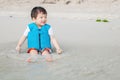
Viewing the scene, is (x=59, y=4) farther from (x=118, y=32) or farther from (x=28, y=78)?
(x=28, y=78)

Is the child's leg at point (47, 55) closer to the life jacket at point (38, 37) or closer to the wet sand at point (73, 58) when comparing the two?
the wet sand at point (73, 58)

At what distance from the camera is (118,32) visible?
264 inches

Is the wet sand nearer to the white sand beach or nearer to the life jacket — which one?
the white sand beach

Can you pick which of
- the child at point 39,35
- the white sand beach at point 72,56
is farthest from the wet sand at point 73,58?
the child at point 39,35

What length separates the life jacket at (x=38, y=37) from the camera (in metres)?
5.13

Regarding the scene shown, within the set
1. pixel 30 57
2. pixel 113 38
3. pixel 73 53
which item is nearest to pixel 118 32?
pixel 113 38

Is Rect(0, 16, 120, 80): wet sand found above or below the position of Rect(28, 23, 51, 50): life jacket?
below

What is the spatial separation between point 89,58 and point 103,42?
1.23 m

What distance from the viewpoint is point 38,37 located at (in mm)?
5191

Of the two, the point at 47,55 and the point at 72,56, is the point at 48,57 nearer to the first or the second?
the point at 47,55

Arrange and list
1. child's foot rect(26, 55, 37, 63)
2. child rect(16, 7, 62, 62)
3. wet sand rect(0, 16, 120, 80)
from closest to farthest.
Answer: wet sand rect(0, 16, 120, 80) → child's foot rect(26, 55, 37, 63) → child rect(16, 7, 62, 62)

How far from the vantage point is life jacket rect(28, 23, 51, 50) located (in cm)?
513

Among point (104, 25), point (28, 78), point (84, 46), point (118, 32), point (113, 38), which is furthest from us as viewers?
point (104, 25)

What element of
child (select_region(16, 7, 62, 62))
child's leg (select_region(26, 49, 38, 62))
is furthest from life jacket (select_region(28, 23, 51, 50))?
child's leg (select_region(26, 49, 38, 62))
